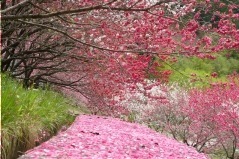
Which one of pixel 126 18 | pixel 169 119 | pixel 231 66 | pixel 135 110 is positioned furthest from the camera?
pixel 231 66

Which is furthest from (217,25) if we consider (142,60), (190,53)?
(142,60)

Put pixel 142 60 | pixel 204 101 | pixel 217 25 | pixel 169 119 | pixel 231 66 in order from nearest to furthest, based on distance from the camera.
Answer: pixel 217 25 < pixel 142 60 < pixel 204 101 < pixel 169 119 < pixel 231 66

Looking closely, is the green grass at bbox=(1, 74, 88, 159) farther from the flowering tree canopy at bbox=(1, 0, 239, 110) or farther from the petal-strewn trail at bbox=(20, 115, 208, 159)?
the flowering tree canopy at bbox=(1, 0, 239, 110)

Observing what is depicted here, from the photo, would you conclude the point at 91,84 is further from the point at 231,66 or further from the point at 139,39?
the point at 231,66

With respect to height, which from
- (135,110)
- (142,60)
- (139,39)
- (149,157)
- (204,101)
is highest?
(139,39)

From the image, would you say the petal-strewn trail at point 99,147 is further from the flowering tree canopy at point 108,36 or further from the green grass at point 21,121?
the flowering tree canopy at point 108,36

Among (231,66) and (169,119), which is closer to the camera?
(169,119)

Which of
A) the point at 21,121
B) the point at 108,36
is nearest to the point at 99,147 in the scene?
the point at 21,121

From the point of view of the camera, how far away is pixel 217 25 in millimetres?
7379

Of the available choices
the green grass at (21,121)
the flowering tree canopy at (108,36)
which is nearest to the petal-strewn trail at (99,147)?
the green grass at (21,121)

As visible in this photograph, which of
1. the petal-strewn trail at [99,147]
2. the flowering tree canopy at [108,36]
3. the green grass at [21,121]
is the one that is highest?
the flowering tree canopy at [108,36]

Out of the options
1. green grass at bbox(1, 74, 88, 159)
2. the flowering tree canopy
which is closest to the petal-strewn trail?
green grass at bbox(1, 74, 88, 159)

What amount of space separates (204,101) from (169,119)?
9.81ft

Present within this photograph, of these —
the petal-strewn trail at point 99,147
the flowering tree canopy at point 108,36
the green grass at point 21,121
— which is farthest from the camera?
the flowering tree canopy at point 108,36
